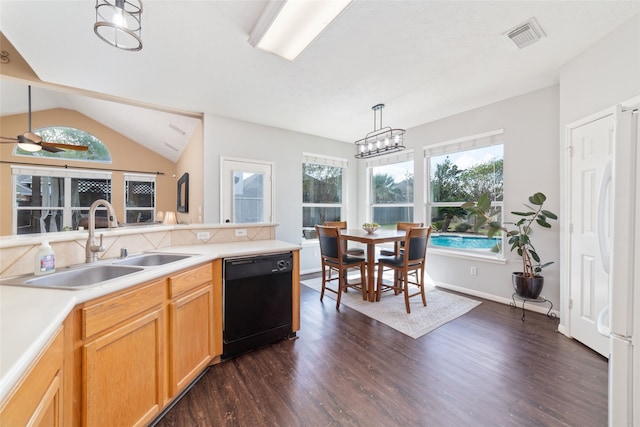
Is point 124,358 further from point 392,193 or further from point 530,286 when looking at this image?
point 392,193

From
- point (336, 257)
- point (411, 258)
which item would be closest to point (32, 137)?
point (336, 257)

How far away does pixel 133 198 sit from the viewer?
6.54 metres

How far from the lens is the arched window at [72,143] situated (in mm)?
5426

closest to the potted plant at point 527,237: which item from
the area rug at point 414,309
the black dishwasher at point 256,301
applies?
the area rug at point 414,309

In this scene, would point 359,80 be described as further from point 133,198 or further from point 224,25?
point 133,198

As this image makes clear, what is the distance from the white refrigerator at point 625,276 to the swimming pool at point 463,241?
2.56 meters

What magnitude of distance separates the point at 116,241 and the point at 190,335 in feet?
2.83

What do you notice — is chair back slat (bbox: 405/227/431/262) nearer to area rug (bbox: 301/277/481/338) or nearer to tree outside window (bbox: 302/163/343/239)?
area rug (bbox: 301/277/481/338)

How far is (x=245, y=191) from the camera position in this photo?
13.6ft

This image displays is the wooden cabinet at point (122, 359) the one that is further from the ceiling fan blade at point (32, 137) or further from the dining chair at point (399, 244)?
the ceiling fan blade at point (32, 137)

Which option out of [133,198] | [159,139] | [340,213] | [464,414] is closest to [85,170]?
[133,198]

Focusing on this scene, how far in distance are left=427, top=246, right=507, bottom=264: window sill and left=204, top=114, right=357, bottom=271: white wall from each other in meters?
2.15

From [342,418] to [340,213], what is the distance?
4141 mm

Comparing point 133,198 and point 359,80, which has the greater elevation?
point 359,80
